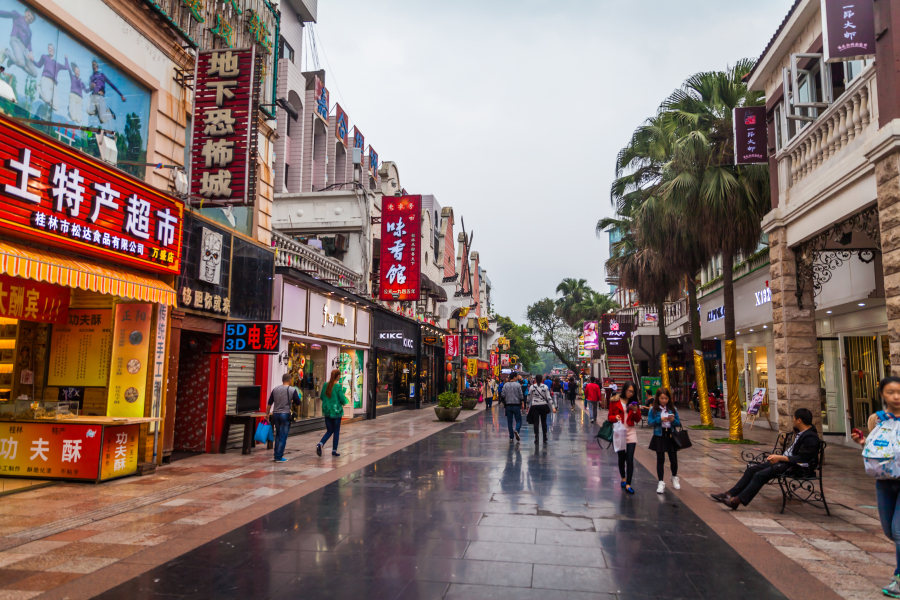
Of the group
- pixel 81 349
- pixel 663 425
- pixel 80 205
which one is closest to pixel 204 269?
pixel 81 349

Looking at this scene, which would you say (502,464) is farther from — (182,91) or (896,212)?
(182,91)

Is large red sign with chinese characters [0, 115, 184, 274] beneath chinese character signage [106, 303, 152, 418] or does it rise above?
above

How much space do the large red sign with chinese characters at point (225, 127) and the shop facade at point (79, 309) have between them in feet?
2.81

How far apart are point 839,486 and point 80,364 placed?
520 inches

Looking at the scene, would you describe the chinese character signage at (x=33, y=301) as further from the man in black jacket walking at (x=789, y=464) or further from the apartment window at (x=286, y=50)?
the apartment window at (x=286, y=50)

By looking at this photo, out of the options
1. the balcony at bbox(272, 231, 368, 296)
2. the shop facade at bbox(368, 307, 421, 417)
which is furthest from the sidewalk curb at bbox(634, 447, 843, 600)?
the shop facade at bbox(368, 307, 421, 417)

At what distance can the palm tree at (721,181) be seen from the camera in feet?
48.6

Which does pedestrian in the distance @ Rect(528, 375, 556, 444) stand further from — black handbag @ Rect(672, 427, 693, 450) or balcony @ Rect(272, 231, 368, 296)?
balcony @ Rect(272, 231, 368, 296)

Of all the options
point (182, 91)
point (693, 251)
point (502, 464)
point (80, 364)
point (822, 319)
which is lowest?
point (502, 464)

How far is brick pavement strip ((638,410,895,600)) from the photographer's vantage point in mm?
5051

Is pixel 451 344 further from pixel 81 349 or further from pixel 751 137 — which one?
pixel 81 349

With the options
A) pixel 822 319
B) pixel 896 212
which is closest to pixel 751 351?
pixel 822 319

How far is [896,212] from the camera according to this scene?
314 inches

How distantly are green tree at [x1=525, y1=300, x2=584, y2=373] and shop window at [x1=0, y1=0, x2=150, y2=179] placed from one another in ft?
223
